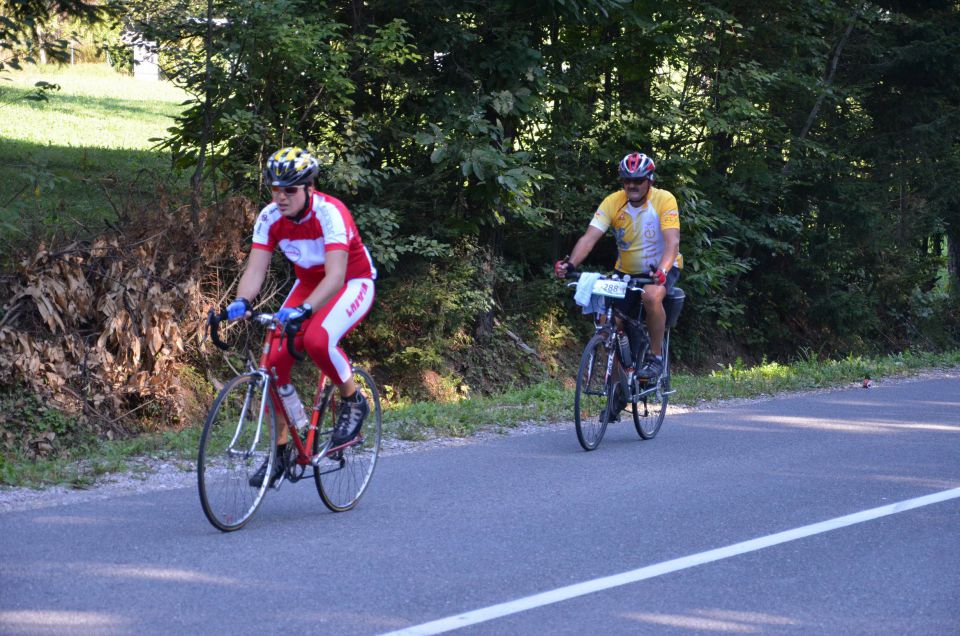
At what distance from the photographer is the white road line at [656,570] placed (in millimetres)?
4914

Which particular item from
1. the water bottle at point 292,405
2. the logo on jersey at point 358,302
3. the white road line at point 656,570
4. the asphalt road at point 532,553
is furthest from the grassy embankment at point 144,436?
the white road line at point 656,570

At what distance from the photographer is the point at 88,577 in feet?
17.5

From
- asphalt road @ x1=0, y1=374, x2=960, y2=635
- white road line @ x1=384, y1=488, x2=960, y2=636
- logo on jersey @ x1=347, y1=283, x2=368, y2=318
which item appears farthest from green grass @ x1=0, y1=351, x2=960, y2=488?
white road line @ x1=384, y1=488, x2=960, y2=636

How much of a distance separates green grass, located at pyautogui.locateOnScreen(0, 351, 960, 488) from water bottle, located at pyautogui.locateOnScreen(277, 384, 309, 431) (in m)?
1.77

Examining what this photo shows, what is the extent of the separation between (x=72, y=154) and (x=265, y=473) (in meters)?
12.1

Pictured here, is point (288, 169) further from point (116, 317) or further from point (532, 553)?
A: point (116, 317)

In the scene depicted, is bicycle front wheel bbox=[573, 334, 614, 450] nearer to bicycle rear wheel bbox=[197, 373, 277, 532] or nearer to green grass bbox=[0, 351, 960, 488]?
green grass bbox=[0, 351, 960, 488]

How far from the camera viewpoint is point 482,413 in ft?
33.9

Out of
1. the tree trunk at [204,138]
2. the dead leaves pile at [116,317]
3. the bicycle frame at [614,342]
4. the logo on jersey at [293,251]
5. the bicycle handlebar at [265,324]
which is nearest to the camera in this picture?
the bicycle handlebar at [265,324]

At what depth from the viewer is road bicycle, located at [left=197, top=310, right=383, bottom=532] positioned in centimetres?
603

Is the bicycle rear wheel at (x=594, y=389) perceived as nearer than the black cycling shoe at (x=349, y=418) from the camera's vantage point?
No

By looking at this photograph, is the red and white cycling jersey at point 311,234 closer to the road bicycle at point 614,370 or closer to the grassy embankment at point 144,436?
the grassy embankment at point 144,436

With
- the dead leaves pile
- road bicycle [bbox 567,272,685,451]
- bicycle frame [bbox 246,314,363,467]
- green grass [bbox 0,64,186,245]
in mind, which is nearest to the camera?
bicycle frame [bbox 246,314,363,467]

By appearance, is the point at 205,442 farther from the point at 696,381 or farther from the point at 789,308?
the point at 789,308
